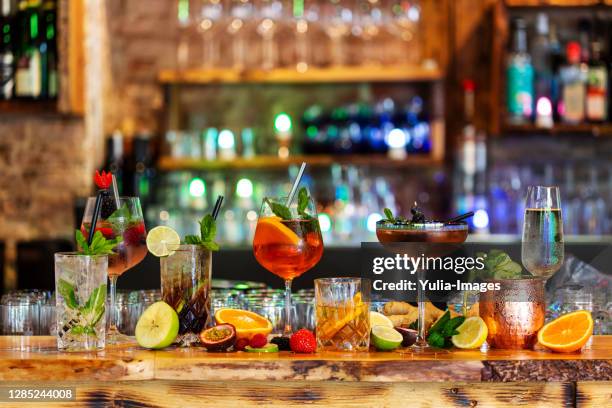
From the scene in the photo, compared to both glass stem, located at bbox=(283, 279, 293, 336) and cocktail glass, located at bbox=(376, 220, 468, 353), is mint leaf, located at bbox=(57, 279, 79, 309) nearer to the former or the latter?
glass stem, located at bbox=(283, 279, 293, 336)

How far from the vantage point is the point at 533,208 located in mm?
1801

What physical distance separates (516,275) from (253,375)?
51 centimetres

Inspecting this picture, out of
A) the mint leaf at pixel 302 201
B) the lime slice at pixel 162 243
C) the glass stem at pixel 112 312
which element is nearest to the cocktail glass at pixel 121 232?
the glass stem at pixel 112 312

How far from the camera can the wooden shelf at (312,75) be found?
4.76 m

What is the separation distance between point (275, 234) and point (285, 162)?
297cm

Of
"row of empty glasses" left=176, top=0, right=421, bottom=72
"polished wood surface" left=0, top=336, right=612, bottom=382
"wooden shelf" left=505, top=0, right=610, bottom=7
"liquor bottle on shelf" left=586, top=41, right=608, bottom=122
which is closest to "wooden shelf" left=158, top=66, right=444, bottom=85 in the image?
"row of empty glasses" left=176, top=0, right=421, bottom=72

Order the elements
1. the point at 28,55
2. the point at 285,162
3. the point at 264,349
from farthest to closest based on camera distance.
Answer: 1. the point at 285,162
2. the point at 28,55
3. the point at 264,349

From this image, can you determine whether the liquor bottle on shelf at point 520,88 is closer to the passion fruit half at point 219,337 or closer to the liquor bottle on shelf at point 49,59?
the liquor bottle on shelf at point 49,59

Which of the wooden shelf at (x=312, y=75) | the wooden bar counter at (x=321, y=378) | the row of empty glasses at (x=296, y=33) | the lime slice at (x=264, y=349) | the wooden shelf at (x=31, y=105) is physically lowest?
the wooden bar counter at (x=321, y=378)

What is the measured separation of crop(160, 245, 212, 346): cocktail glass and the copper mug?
20.2 inches

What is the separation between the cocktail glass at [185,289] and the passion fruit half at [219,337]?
5 centimetres

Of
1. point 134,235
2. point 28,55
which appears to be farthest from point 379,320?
point 28,55

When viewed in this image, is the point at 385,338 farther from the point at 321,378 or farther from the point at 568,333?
the point at 568,333

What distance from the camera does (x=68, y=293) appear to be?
1646 mm
